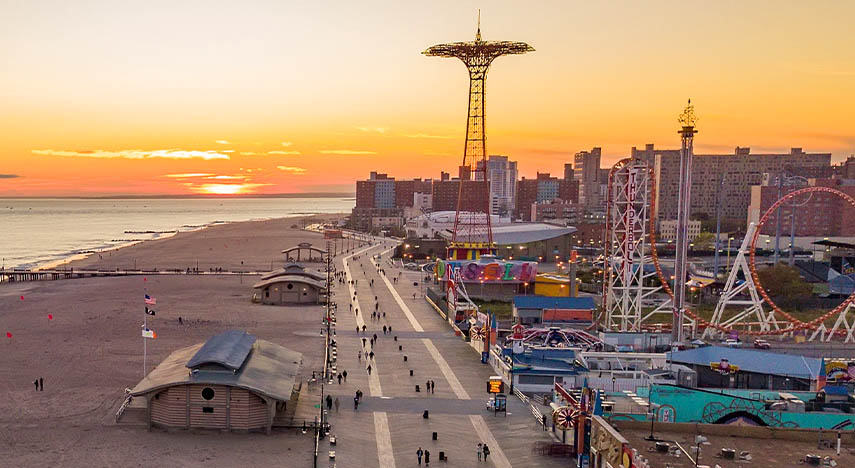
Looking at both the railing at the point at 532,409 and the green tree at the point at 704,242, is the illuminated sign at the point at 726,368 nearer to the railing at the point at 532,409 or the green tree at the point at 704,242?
the railing at the point at 532,409

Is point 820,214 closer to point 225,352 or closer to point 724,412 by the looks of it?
point 724,412

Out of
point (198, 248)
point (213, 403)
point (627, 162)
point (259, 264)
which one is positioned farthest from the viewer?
point (198, 248)

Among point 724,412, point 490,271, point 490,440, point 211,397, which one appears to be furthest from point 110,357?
point 490,271

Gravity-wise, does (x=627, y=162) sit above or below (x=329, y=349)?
above

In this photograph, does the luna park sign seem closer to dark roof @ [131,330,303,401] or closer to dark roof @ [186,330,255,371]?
dark roof @ [131,330,303,401]

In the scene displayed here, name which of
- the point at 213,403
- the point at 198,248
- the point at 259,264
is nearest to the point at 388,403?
the point at 213,403

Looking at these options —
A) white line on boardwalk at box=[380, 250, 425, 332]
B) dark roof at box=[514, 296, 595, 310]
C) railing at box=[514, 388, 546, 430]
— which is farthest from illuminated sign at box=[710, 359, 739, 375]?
white line on boardwalk at box=[380, 250, 425, 332]

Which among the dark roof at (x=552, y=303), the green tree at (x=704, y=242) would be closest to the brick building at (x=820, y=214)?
the green tree at (x=704, y=242)

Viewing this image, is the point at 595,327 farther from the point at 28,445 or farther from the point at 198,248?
the point at 198,248
